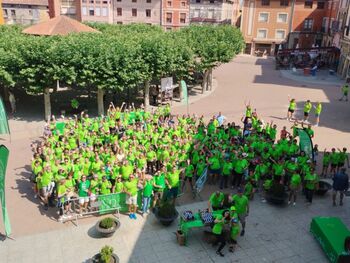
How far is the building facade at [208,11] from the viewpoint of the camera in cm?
6644

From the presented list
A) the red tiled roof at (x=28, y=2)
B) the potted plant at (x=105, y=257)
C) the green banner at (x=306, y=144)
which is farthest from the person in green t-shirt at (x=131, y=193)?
the red tiled roof at (x=28, y=2)

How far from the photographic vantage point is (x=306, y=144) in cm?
1677

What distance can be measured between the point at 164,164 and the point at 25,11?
7918 centimetres

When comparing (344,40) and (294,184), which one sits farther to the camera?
(344,40)

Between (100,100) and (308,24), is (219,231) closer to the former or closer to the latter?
(100,100)

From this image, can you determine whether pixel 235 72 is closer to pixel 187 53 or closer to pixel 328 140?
pixel 187 53

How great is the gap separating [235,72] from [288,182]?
36730 mm

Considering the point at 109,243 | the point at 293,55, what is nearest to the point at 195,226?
the point at 109,243

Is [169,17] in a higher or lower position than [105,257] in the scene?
higher

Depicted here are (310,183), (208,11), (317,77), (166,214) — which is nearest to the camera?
(166,214)

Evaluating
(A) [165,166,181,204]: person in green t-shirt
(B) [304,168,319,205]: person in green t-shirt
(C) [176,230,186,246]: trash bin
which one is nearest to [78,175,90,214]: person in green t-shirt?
(A) [165,166,181,204]: person in green t-shirt

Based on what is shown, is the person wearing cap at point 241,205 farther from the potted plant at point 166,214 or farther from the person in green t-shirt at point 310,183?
the person in green t-shirt at point 310,183

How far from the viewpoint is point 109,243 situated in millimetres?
12281

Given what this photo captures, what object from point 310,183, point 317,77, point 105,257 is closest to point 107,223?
point 105,257
